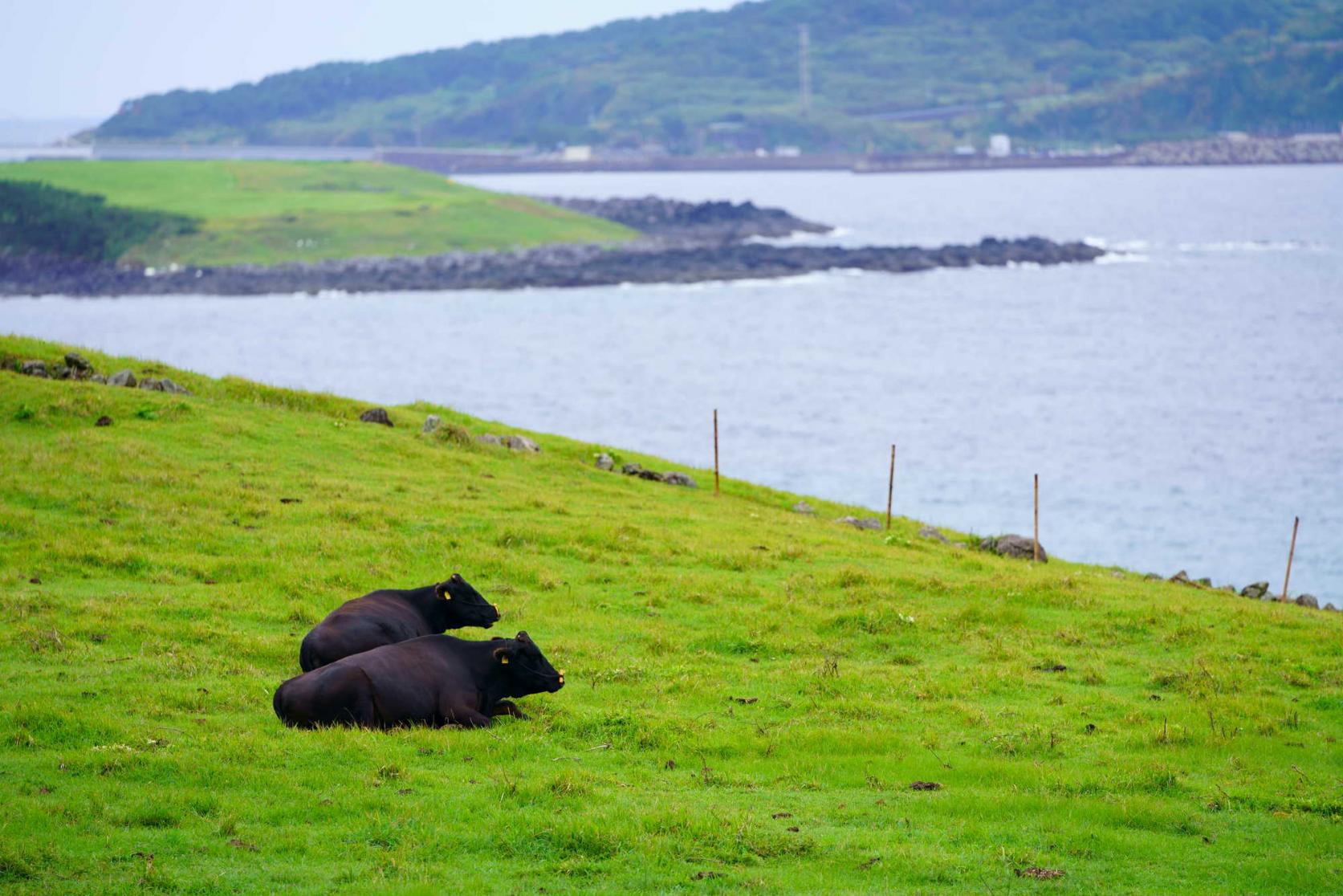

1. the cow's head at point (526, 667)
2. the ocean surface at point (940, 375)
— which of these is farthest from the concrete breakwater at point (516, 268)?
the cow's head at point (526, 667)

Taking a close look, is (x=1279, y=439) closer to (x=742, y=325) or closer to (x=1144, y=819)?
(x=742, y=325)

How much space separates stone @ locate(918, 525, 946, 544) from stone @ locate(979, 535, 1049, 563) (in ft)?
2.88

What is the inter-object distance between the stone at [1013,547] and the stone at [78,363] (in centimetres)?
1920

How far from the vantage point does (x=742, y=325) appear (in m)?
102

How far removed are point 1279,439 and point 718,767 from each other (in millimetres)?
60469

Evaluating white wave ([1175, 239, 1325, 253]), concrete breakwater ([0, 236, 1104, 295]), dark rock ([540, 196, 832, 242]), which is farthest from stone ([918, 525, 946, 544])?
white wave ([1175, 239, 1325, 253])

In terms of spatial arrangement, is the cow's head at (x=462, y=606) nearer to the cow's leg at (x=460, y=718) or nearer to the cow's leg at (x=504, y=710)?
the cow's leg at (x=504, y=710)

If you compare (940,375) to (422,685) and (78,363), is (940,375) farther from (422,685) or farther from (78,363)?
(422,685)

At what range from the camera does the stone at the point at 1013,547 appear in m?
28.1

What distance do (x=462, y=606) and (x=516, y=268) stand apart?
109491mm

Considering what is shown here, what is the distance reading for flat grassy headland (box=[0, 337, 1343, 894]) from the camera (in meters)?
10.6

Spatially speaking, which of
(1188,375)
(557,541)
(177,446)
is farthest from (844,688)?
(1188,375)

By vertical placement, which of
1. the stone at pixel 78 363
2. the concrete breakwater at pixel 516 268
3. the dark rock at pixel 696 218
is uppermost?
the dark rock at pixel 696 218

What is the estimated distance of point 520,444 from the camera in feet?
104
